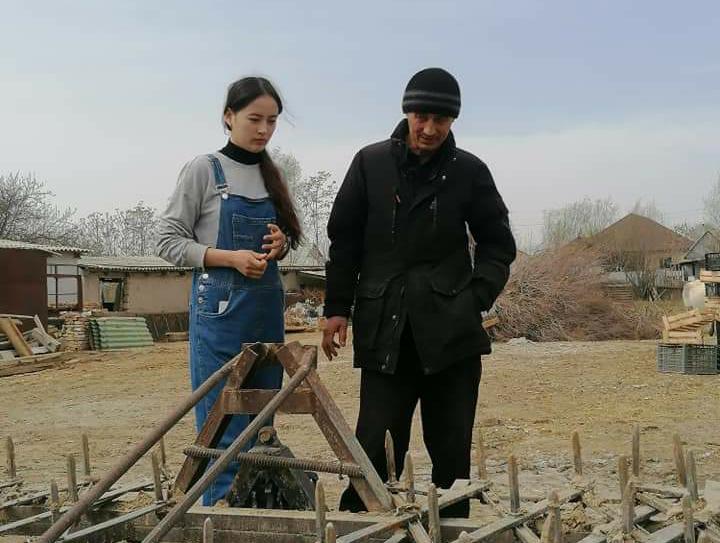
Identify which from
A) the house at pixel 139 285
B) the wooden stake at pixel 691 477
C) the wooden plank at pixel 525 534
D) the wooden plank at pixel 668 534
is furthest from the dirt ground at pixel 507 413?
the house at pixel 139 285

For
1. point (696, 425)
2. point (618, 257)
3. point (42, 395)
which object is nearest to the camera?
point (696, 425)

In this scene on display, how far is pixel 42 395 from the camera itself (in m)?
12.8

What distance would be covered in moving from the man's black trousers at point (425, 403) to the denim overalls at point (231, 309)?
413 mm

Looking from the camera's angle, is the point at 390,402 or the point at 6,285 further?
the point at 6,285

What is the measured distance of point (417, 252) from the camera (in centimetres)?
334

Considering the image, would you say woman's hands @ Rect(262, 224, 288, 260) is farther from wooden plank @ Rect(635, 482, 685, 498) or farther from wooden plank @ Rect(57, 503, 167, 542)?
wooden plank @ Rect(635, 482, 685, 498)

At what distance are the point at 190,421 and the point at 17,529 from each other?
238 inches

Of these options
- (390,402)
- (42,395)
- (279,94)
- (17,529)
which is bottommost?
(42,395)

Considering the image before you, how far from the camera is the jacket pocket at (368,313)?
11.0 feet

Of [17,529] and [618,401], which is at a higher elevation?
[17,529]

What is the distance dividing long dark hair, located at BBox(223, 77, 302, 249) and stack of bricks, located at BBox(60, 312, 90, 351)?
60.8ft

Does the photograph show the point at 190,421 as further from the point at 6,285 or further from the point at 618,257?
the point at 618,257

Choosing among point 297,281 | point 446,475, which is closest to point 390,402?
point 446,475

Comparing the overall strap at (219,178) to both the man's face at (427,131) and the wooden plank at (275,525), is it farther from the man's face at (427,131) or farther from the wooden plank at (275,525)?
the wooden plank at (275,525)
